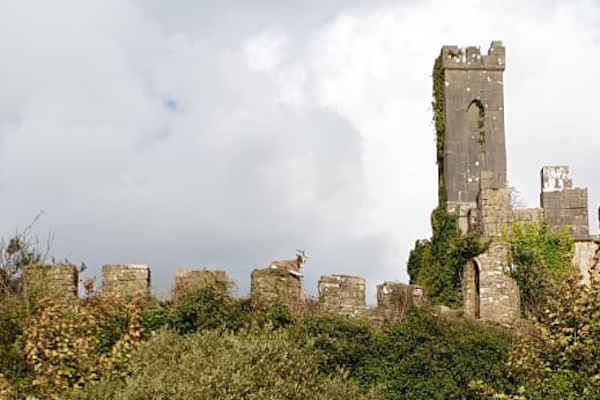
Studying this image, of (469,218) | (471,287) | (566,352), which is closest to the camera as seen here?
(566,352)

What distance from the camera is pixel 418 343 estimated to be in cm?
2150

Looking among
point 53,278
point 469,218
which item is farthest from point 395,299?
point 469,218

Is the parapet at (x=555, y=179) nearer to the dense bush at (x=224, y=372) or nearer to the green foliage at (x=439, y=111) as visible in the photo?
the green foliage at (x=439, y=111)

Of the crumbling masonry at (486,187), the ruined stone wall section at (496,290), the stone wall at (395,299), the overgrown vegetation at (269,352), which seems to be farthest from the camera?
the crumbling masonry at (486,187)

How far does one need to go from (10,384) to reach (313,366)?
494cm

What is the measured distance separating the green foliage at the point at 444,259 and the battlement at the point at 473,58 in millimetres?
7728

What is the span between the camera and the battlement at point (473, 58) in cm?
3715

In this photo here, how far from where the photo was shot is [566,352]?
1712 cm

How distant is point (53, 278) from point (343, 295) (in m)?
5.38

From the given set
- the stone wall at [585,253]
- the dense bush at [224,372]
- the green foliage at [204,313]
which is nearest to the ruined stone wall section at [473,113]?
the stone wall at [585,253]

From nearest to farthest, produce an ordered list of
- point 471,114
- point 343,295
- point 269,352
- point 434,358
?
point 269,352 → point 434,358 → point 343,295 → point 471,114

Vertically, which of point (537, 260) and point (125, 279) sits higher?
point (537, 260)

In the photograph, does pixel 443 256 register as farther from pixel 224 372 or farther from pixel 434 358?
pixel 224 372

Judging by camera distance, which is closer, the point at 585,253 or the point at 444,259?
the point at 444,259
